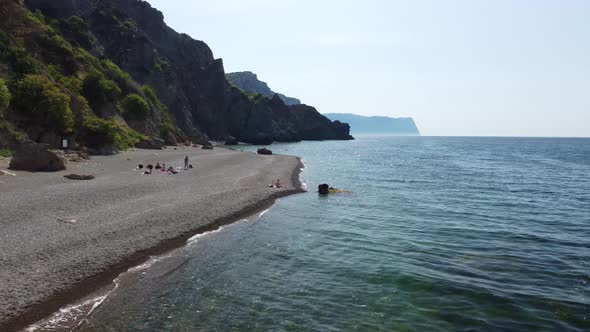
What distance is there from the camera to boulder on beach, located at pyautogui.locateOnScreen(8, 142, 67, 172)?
3469 centimetres

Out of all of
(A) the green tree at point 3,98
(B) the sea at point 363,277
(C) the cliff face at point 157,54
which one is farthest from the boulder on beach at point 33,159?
(C) the cliff face at point 157,54

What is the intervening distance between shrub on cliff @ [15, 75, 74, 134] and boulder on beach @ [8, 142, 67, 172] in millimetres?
16900

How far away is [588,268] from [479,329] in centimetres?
1006

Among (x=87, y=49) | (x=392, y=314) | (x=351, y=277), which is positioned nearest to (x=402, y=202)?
(x=351, y=277)

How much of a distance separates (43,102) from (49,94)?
57.3 inches

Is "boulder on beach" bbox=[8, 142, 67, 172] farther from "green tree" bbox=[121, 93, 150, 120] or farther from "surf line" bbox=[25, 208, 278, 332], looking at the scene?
"green tree" bbox=[121, 93, 150, 120]

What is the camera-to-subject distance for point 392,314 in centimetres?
1341

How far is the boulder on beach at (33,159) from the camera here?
114 ft

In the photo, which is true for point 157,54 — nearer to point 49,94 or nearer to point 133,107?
point 133,107

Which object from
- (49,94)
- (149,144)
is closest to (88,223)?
(49,94)

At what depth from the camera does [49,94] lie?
49.8 meters

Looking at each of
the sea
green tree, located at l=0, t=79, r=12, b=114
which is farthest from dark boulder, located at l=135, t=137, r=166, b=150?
the sea

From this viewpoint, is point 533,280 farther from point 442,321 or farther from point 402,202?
point 402,202

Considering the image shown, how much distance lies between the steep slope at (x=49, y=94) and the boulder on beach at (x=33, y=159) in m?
10.9
